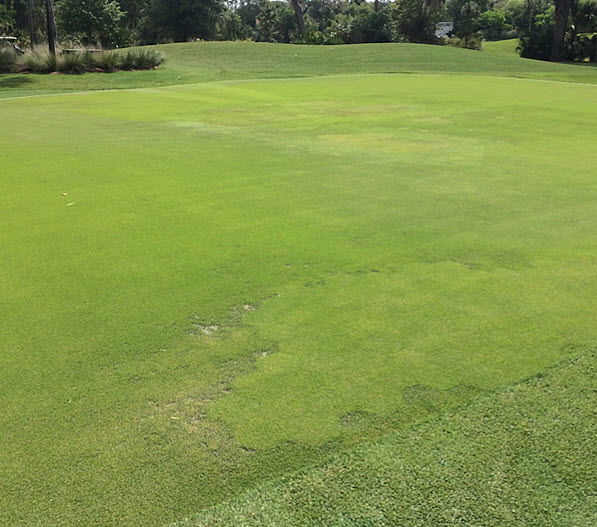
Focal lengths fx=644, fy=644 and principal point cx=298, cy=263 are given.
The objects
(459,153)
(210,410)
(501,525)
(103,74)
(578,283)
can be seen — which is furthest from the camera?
(103,74)

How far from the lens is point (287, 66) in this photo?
29.5m

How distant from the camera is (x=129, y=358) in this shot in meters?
3.51

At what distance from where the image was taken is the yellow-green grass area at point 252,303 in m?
2.75

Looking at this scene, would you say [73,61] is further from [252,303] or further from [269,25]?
[269,25]

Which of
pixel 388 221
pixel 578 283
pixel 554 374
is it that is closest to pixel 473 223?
pixel 388 221

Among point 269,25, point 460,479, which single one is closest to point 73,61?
point 460,479

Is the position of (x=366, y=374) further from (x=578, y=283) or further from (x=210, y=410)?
(x=578, y=283)

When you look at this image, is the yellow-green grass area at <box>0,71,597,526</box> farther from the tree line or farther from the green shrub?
the green shrub

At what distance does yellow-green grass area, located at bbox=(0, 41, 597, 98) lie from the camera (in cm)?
2334

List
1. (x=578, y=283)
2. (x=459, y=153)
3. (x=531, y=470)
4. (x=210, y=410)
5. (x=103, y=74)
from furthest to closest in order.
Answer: (x=103, y=74) → (x=459, y=153) → (x=578, y=283) → (x=210, y=410) → (x=531, y=470)

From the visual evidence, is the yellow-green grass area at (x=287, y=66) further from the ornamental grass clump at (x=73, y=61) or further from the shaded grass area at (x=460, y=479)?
the shaded grass area at (x=460, y=479)

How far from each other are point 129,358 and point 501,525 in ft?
6.82

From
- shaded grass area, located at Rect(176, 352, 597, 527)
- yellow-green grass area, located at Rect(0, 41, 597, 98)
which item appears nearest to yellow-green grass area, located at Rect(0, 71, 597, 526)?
shaded grass area, located at Rect(176, 352, 597, 527)

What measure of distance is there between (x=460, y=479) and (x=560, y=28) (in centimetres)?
4324
